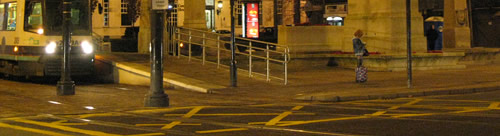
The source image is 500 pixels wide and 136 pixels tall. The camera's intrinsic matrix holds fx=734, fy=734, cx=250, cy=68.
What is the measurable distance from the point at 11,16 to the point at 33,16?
50.8 inches

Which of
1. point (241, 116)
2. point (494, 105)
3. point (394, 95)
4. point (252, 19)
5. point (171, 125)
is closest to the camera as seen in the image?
point (171, 125)

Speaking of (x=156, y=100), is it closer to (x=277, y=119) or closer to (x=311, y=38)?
(x=277, y=119)

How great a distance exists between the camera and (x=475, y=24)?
51.3 meters

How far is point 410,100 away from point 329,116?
13.2 ft

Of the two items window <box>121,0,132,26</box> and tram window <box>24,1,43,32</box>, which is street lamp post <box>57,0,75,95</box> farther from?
window <box>121,0,132,26</box>

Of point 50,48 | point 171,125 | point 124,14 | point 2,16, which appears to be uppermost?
point 124,14

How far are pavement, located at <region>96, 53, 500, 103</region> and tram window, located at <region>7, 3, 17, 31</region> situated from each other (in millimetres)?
2950

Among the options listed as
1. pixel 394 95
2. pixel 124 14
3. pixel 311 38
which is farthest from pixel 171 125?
pixel 124 14

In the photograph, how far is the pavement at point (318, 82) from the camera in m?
17.3

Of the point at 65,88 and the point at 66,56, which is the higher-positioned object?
the point at 66,56

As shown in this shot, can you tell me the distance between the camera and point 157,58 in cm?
1501

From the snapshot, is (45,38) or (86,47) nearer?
(45,38)

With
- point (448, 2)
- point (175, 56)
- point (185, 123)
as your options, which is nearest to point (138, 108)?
point (185, 123)

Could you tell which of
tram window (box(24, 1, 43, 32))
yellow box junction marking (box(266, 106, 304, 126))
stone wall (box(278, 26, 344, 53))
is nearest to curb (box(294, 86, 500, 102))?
yellow box junction marking (box(266, 106, 304, 126))
